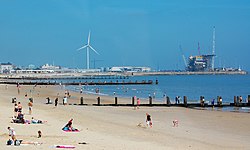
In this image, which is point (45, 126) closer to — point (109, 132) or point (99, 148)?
point (109, 132)

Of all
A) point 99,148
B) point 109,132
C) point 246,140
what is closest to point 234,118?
point 246,140

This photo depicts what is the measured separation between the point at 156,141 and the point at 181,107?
2218cm

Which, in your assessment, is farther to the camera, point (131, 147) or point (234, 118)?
point (234, 118)

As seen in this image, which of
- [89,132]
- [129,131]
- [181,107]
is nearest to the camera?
[89,132]

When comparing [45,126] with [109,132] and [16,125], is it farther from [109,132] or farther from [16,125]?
[109,132]

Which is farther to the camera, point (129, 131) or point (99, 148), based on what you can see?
point (129, 131)

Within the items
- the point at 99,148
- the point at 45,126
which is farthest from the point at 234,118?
the point at 99,148

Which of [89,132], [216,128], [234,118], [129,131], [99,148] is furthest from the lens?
[234,118]

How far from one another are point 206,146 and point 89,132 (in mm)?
5505

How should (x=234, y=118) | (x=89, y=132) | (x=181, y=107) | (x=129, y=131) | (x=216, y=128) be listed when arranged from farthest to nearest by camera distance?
(x=181, y=107) → (x=234, y=118) → (x=216, y=128) → (x=129, y=131) → (x=89, y=132)

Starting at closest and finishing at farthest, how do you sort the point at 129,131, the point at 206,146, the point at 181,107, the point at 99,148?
the point at 99,148
the point at 206,146
the point at 129,131
the point at 181,107

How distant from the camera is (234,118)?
30734mm

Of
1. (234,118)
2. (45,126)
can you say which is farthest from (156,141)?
(234,118)

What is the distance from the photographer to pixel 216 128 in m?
25.2
